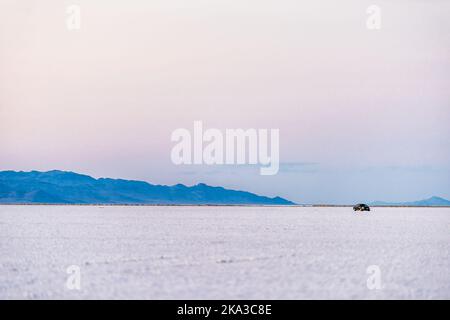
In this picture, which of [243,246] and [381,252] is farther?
[243,246]

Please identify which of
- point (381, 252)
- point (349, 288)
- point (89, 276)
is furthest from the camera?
point (381, 252)

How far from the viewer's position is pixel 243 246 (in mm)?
49844

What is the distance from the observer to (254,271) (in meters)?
33.7

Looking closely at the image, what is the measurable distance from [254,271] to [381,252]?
644 inches

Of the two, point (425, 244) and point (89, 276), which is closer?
point (89, 276)
